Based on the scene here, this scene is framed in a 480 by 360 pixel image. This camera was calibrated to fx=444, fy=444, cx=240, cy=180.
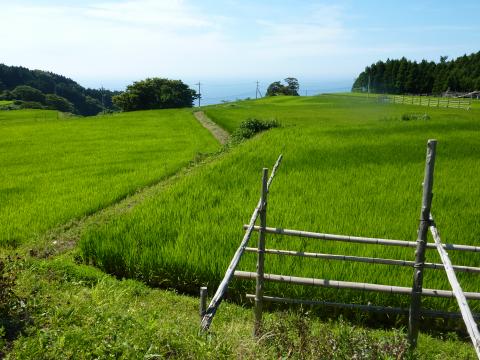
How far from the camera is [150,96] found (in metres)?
53.8

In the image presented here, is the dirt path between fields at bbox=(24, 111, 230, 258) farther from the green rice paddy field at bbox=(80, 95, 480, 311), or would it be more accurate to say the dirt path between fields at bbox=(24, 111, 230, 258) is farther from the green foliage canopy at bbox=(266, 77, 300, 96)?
the green foliage canopy at bbox=(266, 77, 300, 96)

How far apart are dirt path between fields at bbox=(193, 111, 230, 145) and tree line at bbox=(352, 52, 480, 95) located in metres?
28.7

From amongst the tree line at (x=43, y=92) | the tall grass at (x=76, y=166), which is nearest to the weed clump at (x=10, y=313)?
the tall grass at (x=76, y=166)

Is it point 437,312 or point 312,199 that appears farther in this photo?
point 312,199

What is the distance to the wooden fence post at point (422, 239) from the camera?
10.8ft

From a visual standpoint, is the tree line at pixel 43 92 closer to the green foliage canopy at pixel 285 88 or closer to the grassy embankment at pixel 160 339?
the green foliage canopy at pixel 285 88

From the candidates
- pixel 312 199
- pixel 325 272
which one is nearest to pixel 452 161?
pixel 312 199

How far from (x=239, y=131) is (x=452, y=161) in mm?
8489

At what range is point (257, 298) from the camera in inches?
153

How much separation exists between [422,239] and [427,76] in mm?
57031

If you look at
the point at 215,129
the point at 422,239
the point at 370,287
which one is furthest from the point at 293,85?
the point at 422,239

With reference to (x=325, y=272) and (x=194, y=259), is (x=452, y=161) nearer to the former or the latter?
(x=325, y=272)

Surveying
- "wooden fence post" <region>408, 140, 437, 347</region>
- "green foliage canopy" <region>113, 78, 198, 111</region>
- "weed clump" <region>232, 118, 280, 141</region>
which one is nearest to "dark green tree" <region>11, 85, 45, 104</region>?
"green foliage canopy" <region>113, 78, 198, 111</region>

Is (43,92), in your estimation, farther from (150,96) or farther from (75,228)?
(75,228)
